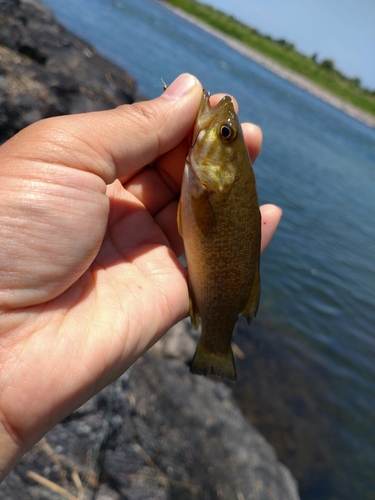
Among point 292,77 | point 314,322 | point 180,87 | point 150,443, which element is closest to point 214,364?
point 150,443

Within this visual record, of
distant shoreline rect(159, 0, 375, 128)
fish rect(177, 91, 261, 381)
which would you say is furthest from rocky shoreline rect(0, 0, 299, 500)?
distant shoreline rect(159, 0, 375, 128)

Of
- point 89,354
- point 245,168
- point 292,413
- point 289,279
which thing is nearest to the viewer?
point 89,354

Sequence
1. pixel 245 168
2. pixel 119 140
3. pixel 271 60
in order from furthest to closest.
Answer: pixel 271 60 < pixel 245 168 < pixel 119 140

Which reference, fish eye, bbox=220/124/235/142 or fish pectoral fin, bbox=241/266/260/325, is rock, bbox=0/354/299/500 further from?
fish eye, bbox=220/124/235/142

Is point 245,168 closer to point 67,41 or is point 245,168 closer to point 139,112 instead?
point 139,112

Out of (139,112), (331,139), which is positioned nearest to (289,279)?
(139,112)

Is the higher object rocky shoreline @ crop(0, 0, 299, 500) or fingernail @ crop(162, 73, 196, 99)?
fingernail @ crop(162, 73, 196, 99)
